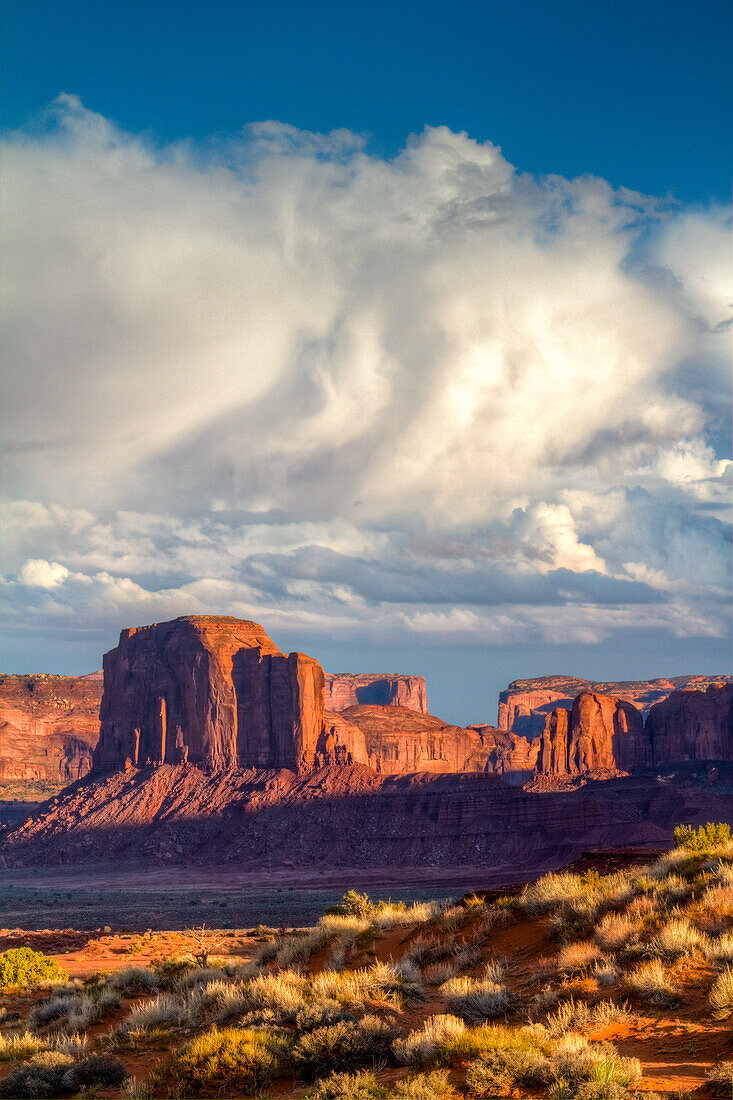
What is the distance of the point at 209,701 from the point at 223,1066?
116 metres

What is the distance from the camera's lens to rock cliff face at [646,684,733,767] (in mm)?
125062

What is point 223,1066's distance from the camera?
41.9ft

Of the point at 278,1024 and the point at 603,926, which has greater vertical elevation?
the point at 603,926

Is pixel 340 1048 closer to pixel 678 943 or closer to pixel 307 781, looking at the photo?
pixel 678 943

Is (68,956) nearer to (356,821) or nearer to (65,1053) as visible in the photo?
(65,1053)

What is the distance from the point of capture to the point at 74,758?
173 m

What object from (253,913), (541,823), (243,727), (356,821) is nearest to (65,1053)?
(253,913)

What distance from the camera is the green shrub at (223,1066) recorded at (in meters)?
12.6

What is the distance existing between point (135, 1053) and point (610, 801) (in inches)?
3484

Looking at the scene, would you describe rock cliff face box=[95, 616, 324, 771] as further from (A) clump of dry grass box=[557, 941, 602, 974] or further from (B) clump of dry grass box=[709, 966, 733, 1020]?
(B) clump of dry grass box=[709, 966, 733, 1020]

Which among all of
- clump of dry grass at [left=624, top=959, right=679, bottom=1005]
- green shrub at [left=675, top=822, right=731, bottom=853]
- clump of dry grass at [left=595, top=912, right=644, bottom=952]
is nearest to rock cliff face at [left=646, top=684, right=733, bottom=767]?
green shrub at [left=675, top=822, right=731, bottom=853]

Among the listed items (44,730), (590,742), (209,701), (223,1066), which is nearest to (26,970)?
(223,1066)

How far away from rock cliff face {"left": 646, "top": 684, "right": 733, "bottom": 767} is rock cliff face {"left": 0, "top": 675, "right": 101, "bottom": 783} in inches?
3944

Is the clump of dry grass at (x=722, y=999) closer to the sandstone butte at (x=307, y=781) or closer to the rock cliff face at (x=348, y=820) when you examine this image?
the rock cliff face at (x=348, y=820)
